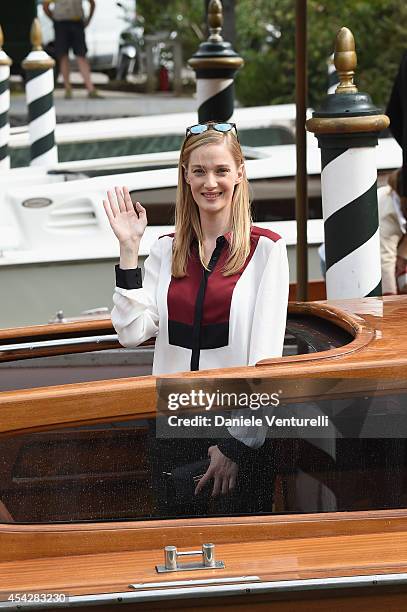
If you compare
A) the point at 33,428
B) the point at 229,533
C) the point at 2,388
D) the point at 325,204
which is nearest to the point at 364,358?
the point at 229,533

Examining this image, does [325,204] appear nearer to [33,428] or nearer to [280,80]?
[33,428]

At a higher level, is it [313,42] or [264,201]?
[313,42]

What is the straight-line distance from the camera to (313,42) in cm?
1456

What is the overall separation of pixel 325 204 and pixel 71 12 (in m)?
10.2

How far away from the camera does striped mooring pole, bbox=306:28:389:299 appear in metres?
4.38

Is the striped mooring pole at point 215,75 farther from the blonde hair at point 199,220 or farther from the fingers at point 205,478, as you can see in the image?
the fingers at point 205,478

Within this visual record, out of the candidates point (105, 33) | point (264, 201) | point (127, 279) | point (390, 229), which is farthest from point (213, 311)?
point (105, 33)

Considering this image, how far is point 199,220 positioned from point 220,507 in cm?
77

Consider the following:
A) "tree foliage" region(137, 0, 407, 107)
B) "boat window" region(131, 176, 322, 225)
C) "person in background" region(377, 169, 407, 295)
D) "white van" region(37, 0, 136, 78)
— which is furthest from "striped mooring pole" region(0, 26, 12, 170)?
"white van" region(37, 0, 136, 78)

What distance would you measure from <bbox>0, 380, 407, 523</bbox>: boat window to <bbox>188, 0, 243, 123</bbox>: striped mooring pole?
4.43 m

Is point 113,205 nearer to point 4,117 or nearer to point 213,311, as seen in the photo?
point 213,311

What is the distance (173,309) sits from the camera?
10.2ft

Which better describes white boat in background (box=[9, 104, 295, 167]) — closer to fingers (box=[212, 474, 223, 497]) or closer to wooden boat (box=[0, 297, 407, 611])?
wooden boat (box=[0, 297, 407, 611])

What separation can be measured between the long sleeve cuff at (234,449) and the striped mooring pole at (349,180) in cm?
187
